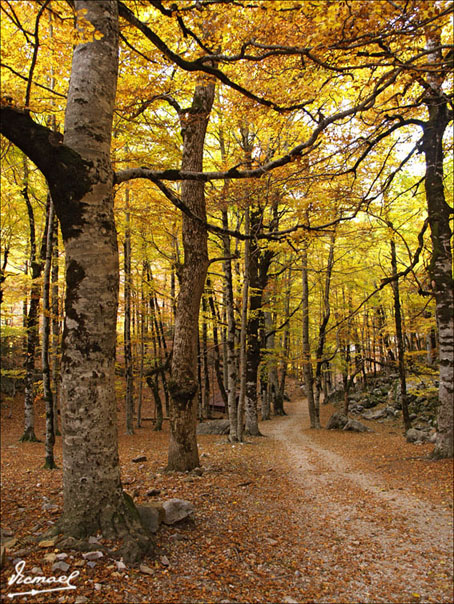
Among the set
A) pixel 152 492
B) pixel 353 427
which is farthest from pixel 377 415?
pixel 152 492

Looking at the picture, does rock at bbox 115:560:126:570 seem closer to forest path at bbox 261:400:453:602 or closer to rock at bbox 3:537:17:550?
rock at bbox 3:537:17:550

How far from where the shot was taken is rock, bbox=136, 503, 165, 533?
369cm

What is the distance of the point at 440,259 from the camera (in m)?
8.44

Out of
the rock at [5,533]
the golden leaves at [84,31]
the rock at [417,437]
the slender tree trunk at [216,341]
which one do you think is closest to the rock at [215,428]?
the slender tree trunk at [216,341]

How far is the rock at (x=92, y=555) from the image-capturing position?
2908 millimetres

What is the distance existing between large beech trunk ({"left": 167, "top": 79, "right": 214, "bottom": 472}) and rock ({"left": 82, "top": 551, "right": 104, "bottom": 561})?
3494mm

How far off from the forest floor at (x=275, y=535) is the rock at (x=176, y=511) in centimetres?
10

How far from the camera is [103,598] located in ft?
8.42

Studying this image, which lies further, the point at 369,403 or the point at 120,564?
the point at 369,403

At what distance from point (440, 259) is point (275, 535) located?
7.17m

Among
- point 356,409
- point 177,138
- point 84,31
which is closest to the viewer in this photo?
point 84,31

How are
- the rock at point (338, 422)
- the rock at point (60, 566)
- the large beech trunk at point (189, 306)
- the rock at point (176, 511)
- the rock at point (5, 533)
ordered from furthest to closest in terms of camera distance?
1. the rock at point (338, 422)
2. the large beech trunk at point (189, 306)
3. the rock at point (176, 511)
4. the rock at point (5, 533)
5. the rock at point (60, 566)

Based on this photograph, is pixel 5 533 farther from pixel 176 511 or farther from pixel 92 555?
pixel 176 511

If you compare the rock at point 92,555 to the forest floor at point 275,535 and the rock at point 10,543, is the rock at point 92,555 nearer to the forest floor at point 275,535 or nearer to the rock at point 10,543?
the forest floor at point 275,535
